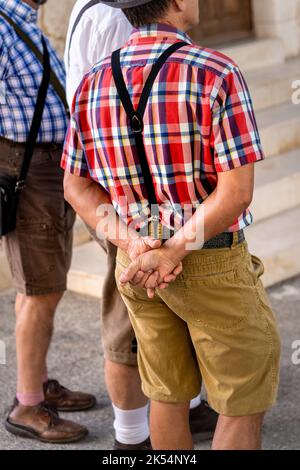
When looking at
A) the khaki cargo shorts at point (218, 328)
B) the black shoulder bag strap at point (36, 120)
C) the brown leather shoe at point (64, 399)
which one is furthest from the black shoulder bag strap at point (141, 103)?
the brown leather shoe at point (64, 399)

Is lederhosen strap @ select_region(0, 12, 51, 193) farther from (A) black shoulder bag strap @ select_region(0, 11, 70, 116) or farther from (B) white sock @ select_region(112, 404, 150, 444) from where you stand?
(B) white sock @ select_region(112, 404, 150, 444)

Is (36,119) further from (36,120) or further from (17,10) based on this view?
(17,10)

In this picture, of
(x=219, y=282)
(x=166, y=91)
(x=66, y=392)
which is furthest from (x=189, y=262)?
(x=66, y=392)

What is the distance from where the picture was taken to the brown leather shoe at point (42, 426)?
4.04m

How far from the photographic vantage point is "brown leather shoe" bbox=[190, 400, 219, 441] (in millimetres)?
4008

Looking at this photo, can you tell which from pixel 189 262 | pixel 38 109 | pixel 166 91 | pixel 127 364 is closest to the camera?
pixel 166 91

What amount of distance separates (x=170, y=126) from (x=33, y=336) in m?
1.52

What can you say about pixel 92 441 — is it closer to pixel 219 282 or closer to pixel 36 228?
pixel 36 228

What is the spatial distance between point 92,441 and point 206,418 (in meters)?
0.46

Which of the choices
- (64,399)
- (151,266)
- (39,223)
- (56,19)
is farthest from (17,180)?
(56,19)

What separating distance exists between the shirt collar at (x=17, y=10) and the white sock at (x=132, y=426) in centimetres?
151

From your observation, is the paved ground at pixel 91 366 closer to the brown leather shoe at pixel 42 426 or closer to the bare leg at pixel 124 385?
the brown leather shoe at pixel 42 426

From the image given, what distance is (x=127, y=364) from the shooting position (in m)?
3.63

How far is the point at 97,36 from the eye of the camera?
3553mm
